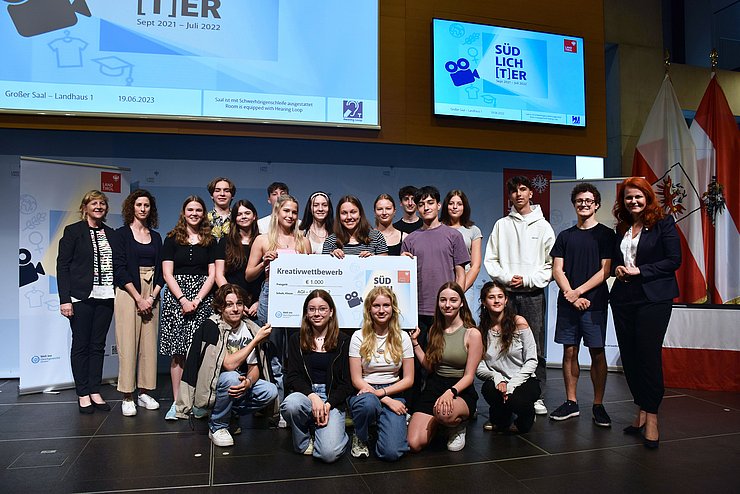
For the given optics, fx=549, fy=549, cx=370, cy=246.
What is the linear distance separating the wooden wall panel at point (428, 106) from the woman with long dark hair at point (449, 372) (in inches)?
101

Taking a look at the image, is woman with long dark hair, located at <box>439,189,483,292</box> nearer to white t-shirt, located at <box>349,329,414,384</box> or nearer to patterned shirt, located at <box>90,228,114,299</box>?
white t-shirt, located at <box>349,329,414,384</box>

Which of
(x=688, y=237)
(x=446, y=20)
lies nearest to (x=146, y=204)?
(x=446, y=20)

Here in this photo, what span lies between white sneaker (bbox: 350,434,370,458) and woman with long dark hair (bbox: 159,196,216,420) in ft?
4.79

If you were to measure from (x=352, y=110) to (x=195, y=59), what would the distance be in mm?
1508

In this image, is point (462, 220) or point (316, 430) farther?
point (462, 220)

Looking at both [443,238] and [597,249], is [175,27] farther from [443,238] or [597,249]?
[597,249]

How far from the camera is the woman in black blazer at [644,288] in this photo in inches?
129

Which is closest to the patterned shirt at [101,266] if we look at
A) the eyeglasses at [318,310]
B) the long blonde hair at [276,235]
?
the long blonde hair at [276,235]

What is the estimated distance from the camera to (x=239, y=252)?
3.97 meters

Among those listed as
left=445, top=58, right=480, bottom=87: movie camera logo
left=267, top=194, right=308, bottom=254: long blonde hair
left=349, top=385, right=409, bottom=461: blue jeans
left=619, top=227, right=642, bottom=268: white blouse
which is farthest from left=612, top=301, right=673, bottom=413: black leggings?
left=445, top=58, right=480, bottom=87: movie camera logo

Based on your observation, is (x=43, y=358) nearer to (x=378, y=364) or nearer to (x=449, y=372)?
(x=378, y=364)

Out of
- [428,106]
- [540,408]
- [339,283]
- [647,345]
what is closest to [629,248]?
[647,345]

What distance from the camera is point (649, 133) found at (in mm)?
6426

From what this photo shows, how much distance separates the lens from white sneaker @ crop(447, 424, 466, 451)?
127 inches
